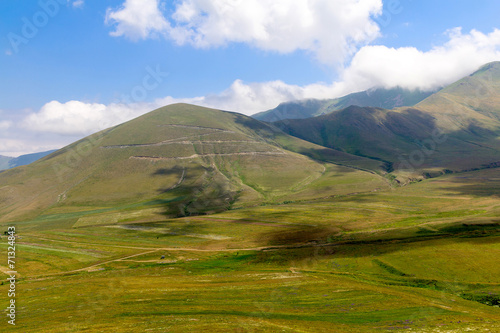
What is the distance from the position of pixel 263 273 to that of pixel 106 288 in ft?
125

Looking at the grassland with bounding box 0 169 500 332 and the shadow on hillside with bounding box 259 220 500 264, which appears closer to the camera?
the grassland with bounding box 0 169 500 332

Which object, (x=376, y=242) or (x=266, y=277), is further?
(x=376, y=242)

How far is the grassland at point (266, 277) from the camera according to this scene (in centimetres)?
4462

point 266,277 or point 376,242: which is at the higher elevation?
point 376,242

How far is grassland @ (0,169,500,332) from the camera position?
4462cm

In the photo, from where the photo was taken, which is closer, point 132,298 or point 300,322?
point 300,322

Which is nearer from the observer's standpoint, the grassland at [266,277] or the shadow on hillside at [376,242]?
the grassland at [266,277]

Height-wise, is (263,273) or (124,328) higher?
(124,328)

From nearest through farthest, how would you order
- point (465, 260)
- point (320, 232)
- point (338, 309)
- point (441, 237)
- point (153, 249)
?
point (338, 309) < point (465, 260) < point (441, 237) < point (153, 249) < point (320, 232)

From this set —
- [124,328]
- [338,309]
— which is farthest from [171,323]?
[338,309]

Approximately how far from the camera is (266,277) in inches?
2844

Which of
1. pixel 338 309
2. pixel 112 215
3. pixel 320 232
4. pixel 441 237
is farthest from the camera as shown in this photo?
pixel 112 215

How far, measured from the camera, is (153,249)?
114 metres

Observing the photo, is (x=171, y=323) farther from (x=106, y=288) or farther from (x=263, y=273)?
(x=263, y=273)
